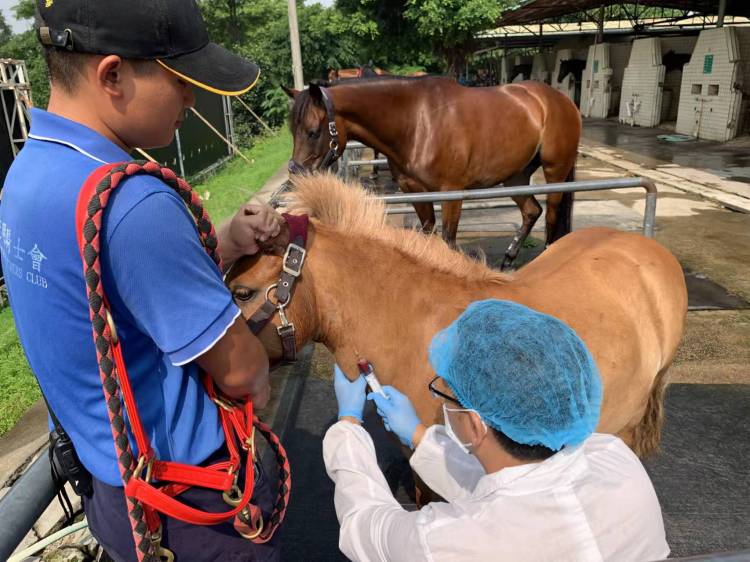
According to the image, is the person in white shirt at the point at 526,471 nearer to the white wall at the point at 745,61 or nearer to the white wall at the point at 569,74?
the white wall at the point at 745,61

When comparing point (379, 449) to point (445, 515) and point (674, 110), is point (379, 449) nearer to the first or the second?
point (445, 515)

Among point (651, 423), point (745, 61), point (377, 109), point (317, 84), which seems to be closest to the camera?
point (651, 423)

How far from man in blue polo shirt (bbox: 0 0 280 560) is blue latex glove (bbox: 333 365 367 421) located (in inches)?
23.4

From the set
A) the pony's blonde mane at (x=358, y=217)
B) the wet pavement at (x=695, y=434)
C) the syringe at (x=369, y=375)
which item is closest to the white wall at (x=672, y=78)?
the wet pavement at (x=695, y=434)

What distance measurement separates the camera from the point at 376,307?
1825 millimetres

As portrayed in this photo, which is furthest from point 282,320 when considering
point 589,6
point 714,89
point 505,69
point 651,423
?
point 505,69

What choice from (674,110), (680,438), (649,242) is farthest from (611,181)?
(674,110)

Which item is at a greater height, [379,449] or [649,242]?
[649,242]

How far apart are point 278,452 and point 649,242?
218cm

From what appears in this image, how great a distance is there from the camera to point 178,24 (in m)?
0.99

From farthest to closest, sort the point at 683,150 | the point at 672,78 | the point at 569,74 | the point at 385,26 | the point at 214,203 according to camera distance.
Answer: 1. the point at 569,74
2. the point at 385,26
3. the point at 672,78
4. the point at 683,150
5. the point at 214,203

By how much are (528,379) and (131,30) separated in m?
0.95

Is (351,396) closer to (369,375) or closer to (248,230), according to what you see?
(369,375)

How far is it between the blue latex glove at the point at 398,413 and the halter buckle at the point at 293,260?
0.46m
